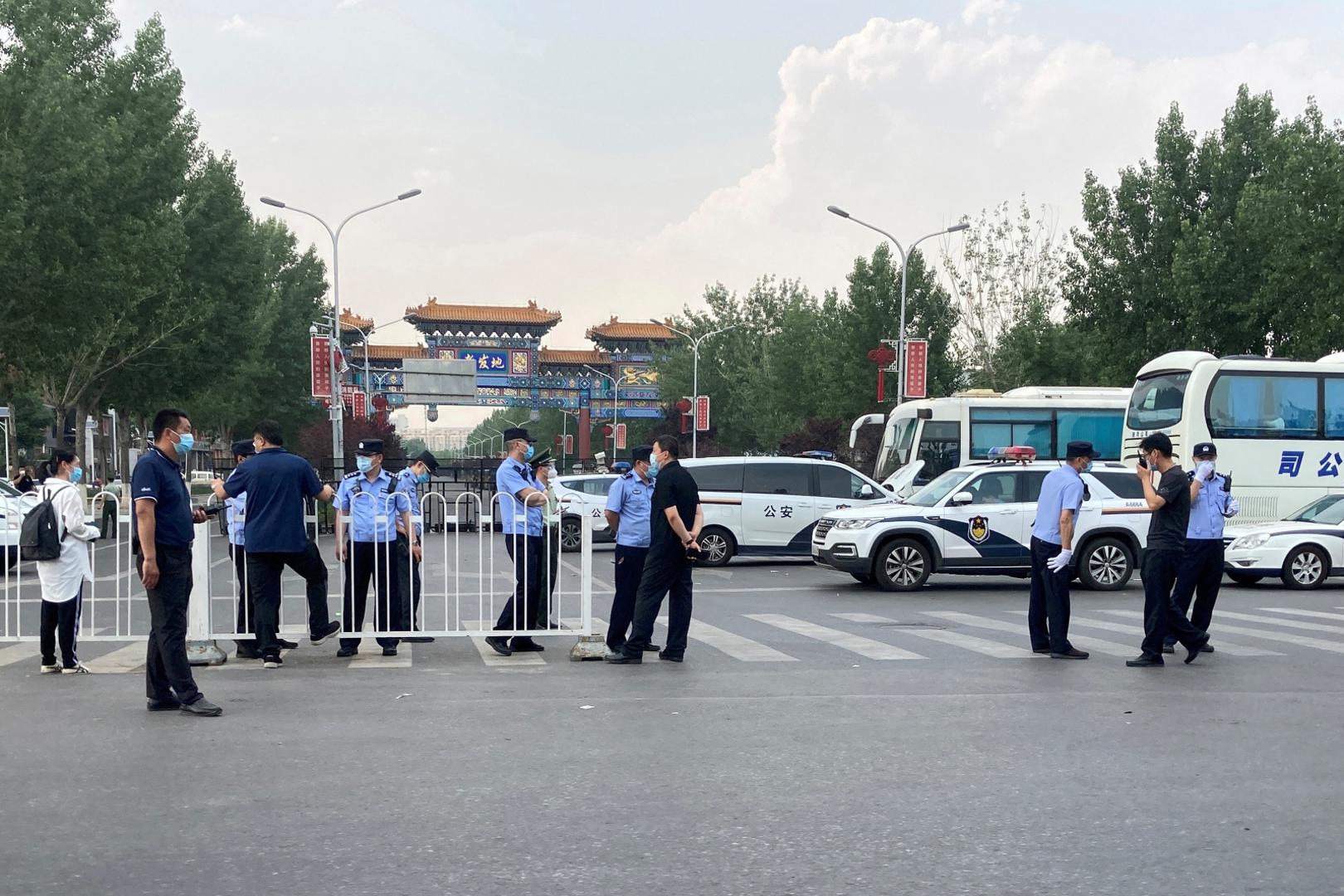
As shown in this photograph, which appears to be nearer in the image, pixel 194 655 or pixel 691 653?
pixel 194 655

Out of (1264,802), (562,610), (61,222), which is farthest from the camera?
(61,222)

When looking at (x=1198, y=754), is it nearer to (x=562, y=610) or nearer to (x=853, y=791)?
(x=853, y=791)

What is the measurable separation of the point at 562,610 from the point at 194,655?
5456mm

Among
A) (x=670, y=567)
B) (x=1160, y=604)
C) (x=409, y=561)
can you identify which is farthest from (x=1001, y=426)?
(x=409, y=561)

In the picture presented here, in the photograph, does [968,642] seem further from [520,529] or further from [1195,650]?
[520,529]

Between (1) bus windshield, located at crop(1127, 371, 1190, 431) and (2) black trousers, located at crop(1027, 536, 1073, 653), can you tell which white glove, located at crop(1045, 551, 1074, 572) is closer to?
(2) black trousers, located at crop(1027, 536, 1073, 653)

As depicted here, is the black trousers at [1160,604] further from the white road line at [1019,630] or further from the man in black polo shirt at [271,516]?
the man in black polo shirt at [271,516]

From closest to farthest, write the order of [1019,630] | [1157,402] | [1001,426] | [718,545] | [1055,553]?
1. [1055,553]
2. [1019,630]
3. [718,545]
4. [1157,402]
5. [1001,426]

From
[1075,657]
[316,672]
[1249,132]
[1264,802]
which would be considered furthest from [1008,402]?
[1264,802]

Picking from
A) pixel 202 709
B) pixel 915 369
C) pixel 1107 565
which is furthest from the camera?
pixel 915 369

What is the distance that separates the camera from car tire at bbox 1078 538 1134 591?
17.5 metres

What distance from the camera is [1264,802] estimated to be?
5793mm

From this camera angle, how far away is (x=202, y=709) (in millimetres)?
7863

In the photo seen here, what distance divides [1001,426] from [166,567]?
22963 mm
